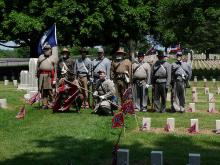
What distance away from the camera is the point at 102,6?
30.4 meters

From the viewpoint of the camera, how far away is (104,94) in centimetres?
1420

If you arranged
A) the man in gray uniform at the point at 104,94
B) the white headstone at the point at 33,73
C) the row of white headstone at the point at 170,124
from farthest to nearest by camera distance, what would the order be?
the white headstone at the point at 33,73 < the man in gray uniform at the point at 104,94 < the row of white headstone at the point at 170,124

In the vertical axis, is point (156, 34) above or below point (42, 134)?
above

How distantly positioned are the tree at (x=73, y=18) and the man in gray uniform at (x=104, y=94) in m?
15.8

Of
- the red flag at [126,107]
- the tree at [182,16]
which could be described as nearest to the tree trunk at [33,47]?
the tree at [182,16]

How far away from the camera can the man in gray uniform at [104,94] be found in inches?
551

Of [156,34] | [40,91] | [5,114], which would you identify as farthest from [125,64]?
[156,34]

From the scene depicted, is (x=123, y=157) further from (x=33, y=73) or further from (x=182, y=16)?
(x=182, y=16)

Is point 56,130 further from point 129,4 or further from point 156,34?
point 156,34

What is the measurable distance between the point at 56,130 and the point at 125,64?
4243 millimetres

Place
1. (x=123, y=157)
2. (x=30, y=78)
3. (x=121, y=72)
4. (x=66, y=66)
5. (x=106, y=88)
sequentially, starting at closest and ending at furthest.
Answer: (x=123, y=157)
(x=106, y=88)
(x=121, y=72)
(x=66, y=66)
(x=30, y=78)

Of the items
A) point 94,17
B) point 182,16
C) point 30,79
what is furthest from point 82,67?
point 182,16

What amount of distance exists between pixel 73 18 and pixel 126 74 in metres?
16.0

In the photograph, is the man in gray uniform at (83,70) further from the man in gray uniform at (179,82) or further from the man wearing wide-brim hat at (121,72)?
the man in gray uniform at (179,82)
